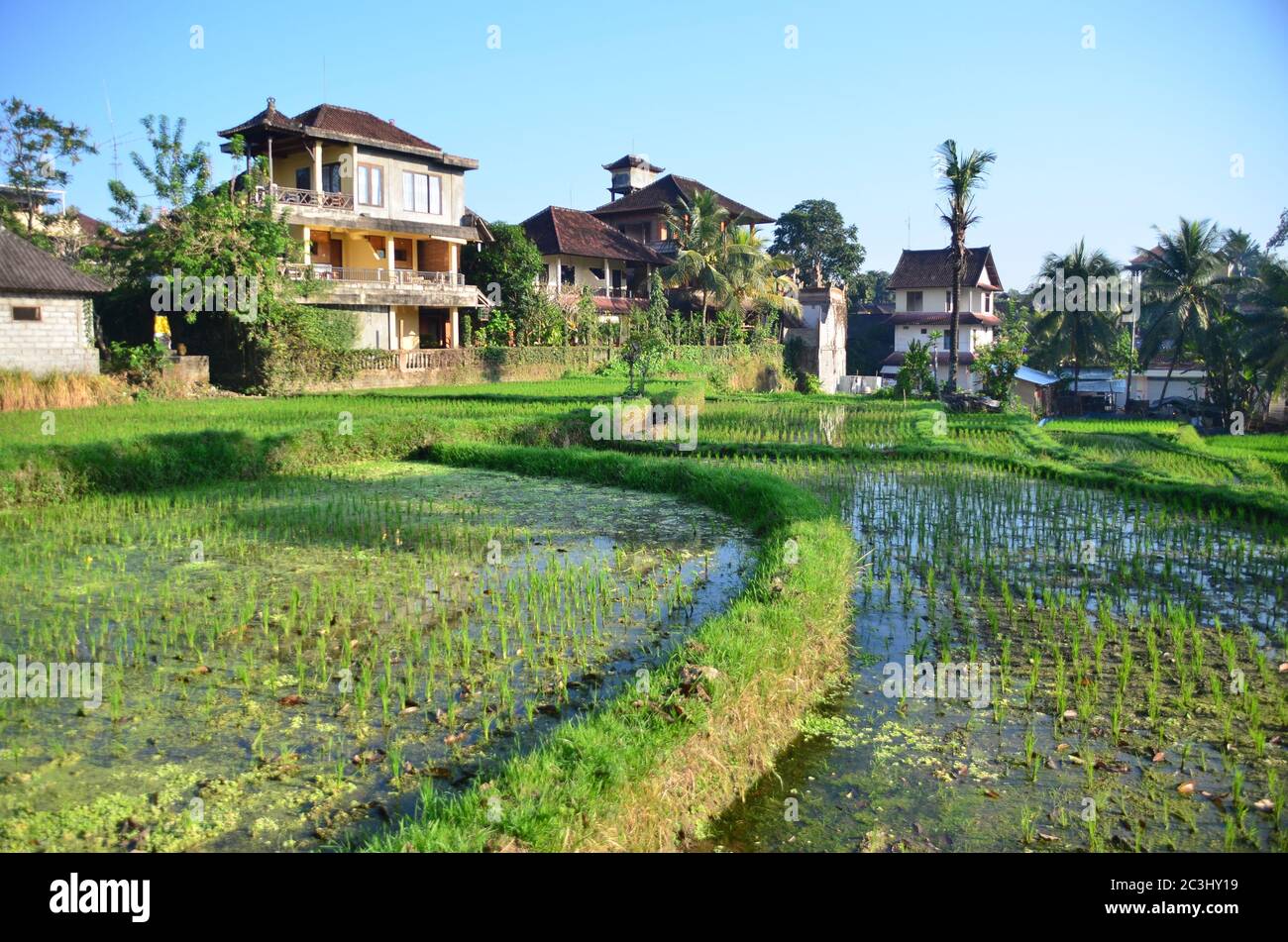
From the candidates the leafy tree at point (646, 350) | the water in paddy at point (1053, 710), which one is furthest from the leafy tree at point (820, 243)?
the water in paddy at point (1053, 710)

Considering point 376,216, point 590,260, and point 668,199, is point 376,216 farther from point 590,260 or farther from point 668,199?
point 668,199

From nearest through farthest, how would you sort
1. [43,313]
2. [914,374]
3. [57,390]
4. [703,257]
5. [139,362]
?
[57,390], [43,313], [139,362], [914,374], [703,257]

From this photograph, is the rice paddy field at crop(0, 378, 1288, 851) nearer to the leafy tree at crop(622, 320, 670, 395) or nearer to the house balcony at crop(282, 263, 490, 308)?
the house balcony at crop(282, 263, 490, 308)

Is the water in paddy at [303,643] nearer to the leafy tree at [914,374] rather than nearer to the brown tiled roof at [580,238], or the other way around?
the leafy tree at [914,374]

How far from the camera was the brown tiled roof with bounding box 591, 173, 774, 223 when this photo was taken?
1752 inches

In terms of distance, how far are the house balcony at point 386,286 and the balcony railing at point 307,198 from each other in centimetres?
183

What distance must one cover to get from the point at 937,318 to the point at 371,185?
2636 centimetres

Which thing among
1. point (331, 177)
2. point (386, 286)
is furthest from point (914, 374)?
point (331, 177)

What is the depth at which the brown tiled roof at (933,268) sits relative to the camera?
4500 centimetres

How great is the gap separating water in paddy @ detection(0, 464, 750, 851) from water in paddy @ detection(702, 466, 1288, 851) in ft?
4.68

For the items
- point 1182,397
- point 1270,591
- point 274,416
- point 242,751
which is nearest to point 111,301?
point 274,416

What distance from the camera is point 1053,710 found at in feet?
19.0

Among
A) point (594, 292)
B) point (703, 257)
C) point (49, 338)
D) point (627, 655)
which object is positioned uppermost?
point (703, 257)
